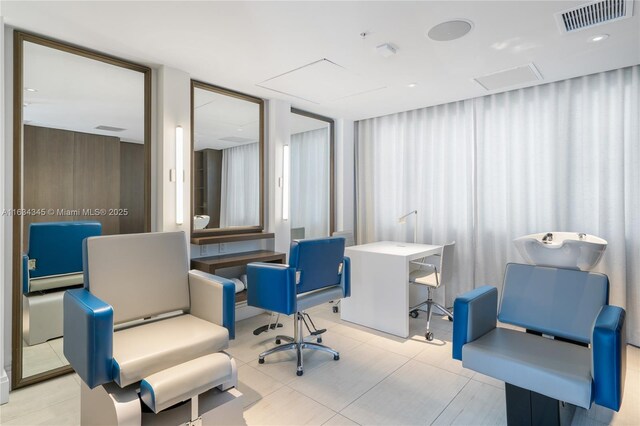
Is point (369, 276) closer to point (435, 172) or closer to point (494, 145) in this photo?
point (435, 172)

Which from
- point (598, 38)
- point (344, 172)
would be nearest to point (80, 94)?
point (344, 172)

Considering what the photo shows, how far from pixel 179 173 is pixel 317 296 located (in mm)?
1630

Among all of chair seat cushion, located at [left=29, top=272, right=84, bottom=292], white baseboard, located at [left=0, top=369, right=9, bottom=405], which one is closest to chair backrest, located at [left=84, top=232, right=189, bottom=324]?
chair seat cushion, located at [left=29, top=272, right=84, bottom=292]

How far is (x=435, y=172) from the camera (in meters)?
4.11

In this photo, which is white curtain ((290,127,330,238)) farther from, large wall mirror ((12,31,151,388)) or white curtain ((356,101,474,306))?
large wall mirror ((12,31,151,388))

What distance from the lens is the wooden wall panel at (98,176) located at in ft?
8.49

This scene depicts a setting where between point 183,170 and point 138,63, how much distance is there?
945mm

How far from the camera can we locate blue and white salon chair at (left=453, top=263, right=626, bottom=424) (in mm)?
1437

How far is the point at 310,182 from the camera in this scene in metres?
4.61

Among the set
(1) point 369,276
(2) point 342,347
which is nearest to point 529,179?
(1) point 369,276

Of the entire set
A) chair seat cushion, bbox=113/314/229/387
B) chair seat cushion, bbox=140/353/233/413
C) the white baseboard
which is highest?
chair seat cushion, bbox=113/314/229/387

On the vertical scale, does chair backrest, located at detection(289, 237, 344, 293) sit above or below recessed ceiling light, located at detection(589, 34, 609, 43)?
below

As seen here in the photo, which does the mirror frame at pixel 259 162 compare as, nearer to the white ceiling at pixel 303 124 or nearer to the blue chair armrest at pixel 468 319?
the white ceiling at pixel 303 124

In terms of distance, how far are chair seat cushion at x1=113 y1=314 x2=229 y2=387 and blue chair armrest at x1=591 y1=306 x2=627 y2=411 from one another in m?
1.78
